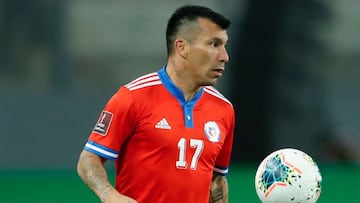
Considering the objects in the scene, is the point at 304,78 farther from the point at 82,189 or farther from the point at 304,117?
the point at 82,189

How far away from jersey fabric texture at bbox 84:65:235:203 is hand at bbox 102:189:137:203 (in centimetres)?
22

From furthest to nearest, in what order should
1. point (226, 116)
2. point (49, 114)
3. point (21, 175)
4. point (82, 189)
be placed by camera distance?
point (49, 114) → point (21, 175) → point (82, 189) → point (226, 116)

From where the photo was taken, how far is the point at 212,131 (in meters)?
6.38

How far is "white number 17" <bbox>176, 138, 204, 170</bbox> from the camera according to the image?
6.21 m

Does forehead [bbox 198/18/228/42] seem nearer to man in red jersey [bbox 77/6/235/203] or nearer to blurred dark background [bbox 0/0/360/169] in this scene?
man in red jersey [bbox 77/6/235/203]

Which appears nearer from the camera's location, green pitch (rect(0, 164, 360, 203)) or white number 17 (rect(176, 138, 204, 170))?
white number 17 (rect(176, 138, 204, 170))

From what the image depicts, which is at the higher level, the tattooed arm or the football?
the football

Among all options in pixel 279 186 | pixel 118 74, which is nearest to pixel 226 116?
pixel 279 186

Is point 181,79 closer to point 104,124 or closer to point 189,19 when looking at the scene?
point 189,19

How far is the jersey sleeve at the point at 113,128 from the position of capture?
6.06 m

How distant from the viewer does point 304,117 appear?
1366 cm

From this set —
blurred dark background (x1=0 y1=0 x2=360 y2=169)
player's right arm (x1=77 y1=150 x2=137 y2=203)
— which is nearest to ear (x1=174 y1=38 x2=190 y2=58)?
player's right arm (x1=77 y1=150 x2=137 y2=203)

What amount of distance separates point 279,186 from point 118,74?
7.60 metres

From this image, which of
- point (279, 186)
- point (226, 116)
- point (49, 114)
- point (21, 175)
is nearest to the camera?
point (279, 186)
